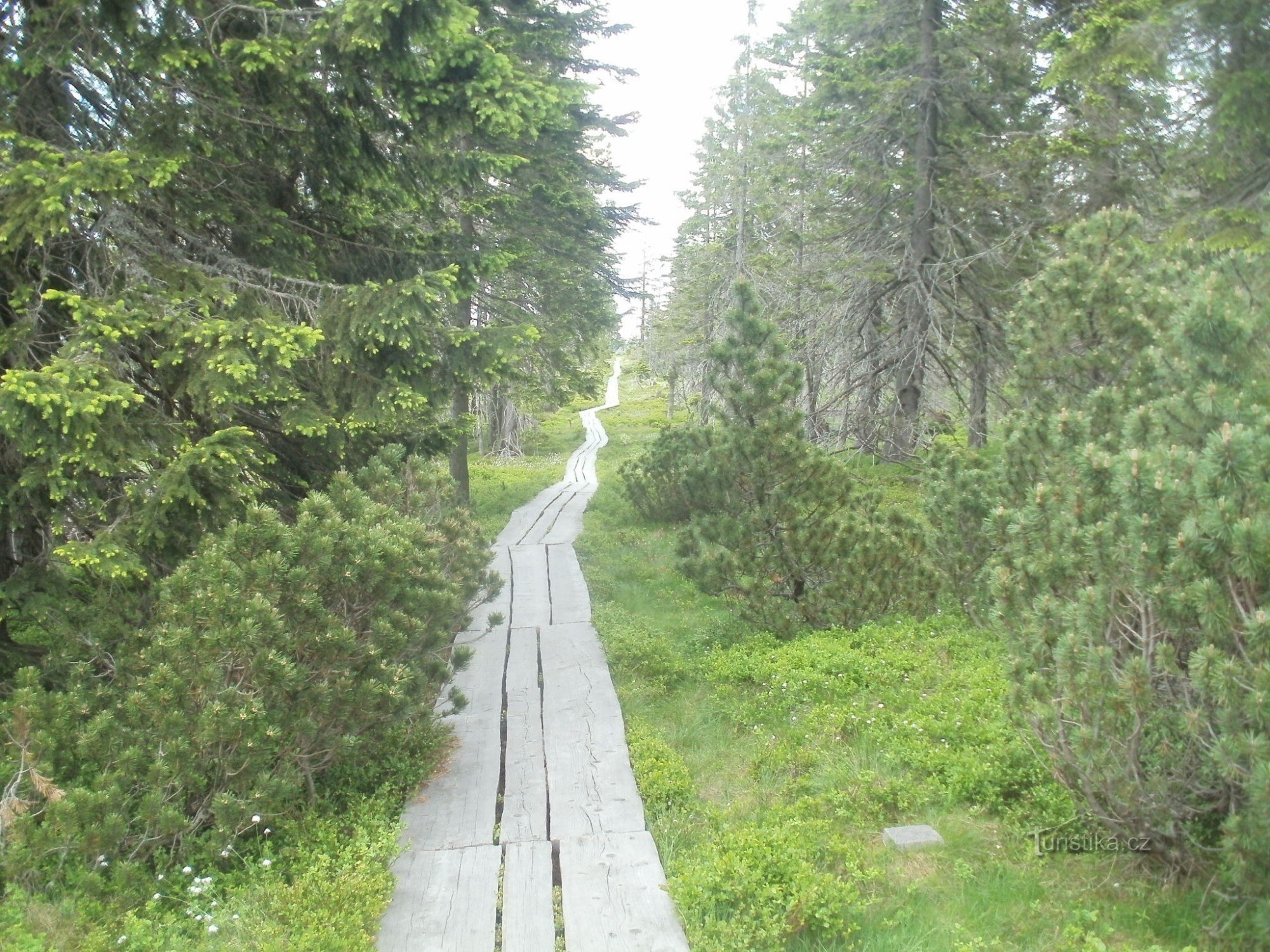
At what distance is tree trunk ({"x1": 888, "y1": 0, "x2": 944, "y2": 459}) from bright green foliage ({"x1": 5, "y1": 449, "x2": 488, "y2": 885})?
11.8 m

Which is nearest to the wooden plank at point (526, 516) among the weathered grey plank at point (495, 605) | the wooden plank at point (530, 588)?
the wooden plank at point (530, 588)

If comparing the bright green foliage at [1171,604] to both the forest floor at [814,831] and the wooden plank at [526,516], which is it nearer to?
the forest floor at [814,831]

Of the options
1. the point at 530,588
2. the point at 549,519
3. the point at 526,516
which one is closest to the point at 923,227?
the point at 549,519

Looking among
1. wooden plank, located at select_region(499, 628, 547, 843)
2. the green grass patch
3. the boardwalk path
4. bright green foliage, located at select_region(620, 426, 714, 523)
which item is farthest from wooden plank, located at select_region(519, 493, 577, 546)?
wooden plank, located at select_region(499, 628, 547, 843)

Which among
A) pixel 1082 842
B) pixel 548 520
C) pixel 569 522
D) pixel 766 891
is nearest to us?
pixel 766 891

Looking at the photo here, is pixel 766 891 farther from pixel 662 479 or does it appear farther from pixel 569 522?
pixel 569 522

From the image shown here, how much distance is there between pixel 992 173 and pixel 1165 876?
1167 centimetres

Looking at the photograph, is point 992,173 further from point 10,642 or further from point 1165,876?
point 10,642

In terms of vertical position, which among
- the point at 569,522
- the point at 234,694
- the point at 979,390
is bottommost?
the point at 569,522

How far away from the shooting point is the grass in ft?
12.1

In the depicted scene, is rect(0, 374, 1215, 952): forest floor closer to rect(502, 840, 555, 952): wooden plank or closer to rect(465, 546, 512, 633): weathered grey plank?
rect(502, 840, 555, 952): wooden plank

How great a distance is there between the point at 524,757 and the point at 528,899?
1621mm

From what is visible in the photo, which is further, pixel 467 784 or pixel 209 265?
pixel 209 265

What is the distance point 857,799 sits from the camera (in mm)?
4926
